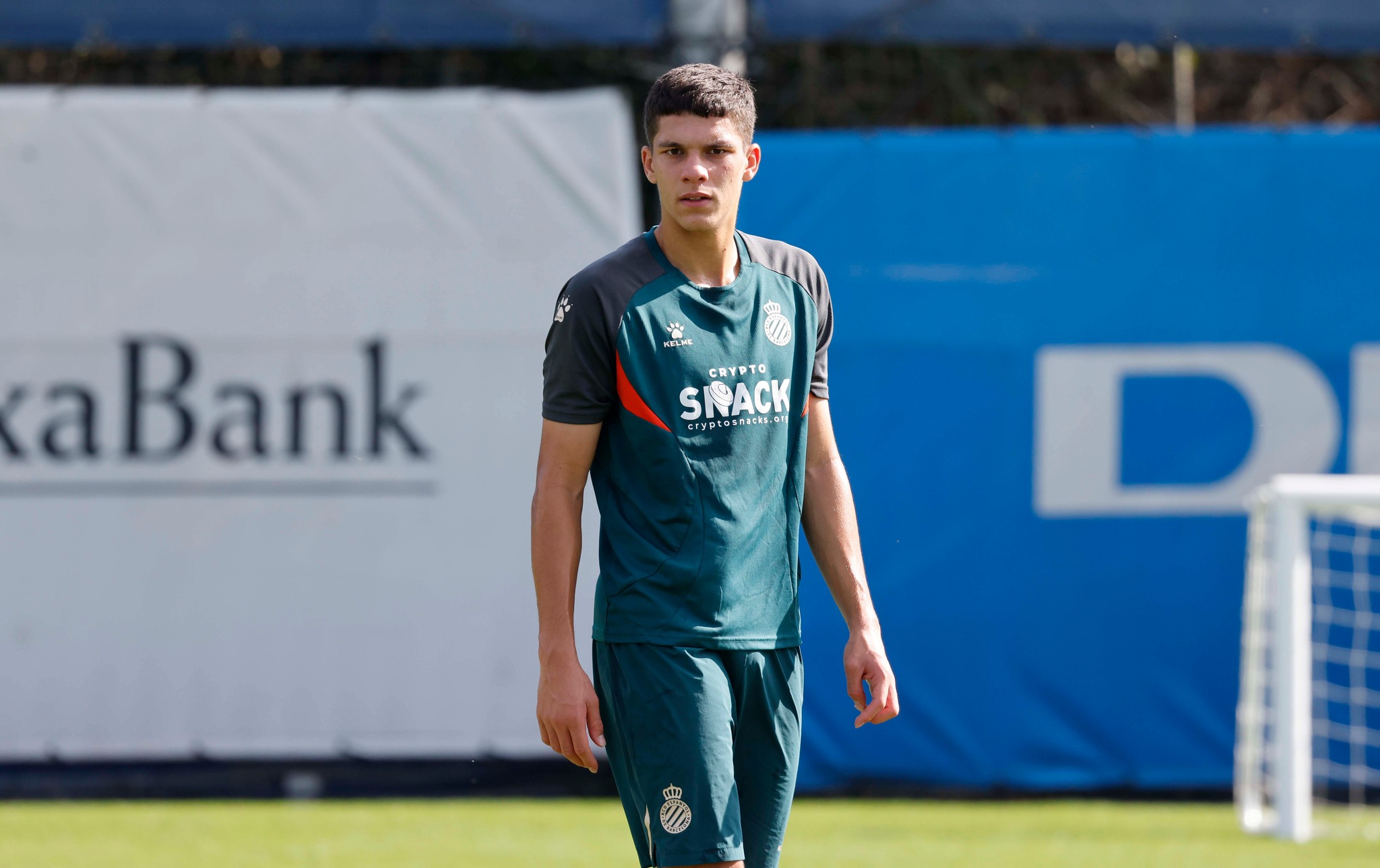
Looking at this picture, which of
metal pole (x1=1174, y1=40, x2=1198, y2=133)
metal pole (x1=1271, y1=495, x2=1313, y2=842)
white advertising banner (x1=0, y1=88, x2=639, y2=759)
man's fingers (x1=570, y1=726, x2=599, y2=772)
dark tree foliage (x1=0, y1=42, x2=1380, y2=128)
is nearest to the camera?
man's fingers (x1=570, y1=726, x2=599, y2=772)

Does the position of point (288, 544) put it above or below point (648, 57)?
below

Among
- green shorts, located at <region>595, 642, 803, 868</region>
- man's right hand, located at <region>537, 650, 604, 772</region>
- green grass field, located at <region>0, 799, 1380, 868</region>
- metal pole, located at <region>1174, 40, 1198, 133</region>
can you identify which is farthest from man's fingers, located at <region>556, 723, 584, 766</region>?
metal pole, located at <region>1174, 40, 1198, 133</region>

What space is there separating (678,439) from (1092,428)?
13.9 ft

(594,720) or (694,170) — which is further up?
(694,170)

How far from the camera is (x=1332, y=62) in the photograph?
7.80 metres

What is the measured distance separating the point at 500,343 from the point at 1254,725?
353cm

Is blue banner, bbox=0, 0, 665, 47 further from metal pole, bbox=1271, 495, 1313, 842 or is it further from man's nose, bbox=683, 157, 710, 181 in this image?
man's nose, bbox=683, 157, 710, 181

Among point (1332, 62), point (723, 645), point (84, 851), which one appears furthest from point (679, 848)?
point (1332, 62)

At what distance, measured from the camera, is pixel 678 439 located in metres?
2.49

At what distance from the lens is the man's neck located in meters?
2.56

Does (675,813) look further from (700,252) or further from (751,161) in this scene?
(751,161)

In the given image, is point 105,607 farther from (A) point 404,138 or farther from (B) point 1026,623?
(B) point 1026,623

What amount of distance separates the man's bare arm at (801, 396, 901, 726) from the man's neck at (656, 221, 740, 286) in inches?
12.2

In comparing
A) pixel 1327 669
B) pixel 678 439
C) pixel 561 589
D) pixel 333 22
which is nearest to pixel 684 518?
pixel 678 439
